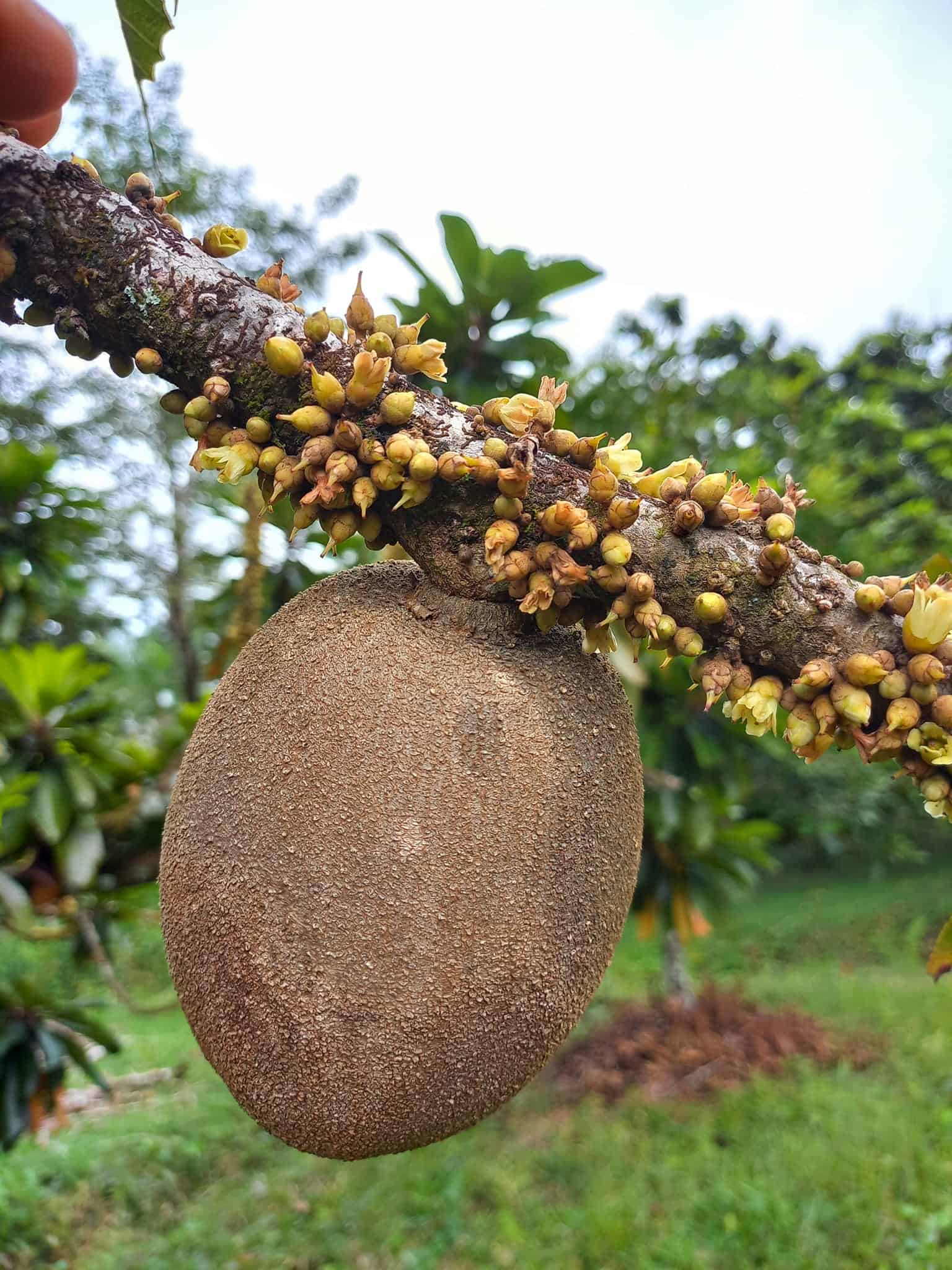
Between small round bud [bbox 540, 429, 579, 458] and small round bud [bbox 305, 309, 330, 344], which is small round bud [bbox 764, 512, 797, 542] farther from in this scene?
small round bud [bbox 305, 309, 330, 344]

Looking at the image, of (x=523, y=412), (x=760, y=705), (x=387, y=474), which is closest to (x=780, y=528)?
(x=760, y=705)

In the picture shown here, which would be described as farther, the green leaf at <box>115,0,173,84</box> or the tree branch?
the green leaf at <box>115,0,173,84</box>

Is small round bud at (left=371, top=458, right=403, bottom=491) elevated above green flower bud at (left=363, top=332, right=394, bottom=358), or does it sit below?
below

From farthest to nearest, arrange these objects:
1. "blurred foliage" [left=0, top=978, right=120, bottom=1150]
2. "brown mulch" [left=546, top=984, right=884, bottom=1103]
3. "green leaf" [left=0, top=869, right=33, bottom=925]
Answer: "brown mulch" [left=546, top=984, right=884, bottom=1103] → "blurred foliage" [left=0, top=978, right=120, bottom=1150] → "green leaf" [left=0, top=869, right=33, bottom=925]

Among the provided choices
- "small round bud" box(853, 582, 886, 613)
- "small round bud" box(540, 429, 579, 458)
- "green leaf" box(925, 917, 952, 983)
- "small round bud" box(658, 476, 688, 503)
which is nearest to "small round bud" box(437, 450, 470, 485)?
"small round bud" box(540, 429, 579, 458)

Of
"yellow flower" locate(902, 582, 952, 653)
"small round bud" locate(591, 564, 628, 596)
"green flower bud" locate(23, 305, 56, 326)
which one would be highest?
"green flower bud" locate(23, 305, 56, 326)

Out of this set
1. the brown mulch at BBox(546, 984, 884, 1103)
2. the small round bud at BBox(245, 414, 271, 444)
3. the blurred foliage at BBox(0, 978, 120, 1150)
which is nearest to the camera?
the small round bud at BBox(245, 414, 271, 444)
